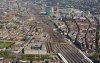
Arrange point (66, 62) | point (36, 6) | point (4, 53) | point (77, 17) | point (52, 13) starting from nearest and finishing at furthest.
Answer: point (66, 62) → point (4, 53) → point (77, 17) → point (52, 13) → point (36, 6)

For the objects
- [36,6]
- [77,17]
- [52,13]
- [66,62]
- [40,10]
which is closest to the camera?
[66,62]

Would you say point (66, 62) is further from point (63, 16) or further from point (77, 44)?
point (63, 16)

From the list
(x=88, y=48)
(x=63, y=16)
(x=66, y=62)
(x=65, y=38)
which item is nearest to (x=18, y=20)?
(x=63, y=16)

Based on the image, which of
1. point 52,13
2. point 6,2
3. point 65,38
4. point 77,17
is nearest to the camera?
point 65,38

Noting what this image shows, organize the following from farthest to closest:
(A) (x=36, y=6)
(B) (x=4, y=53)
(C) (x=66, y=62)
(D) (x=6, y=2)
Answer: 1. (D) (x=6, y=2)
2. (A) (x=36, y=6)
3. (B) (x=4, y=53)
4. (C) (x=66, y=62)

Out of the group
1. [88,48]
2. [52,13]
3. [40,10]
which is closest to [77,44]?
[88,48]

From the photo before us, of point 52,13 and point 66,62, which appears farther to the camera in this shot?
point 52,13

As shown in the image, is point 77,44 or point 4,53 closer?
point 4,53

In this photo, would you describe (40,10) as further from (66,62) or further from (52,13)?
(66,62)
